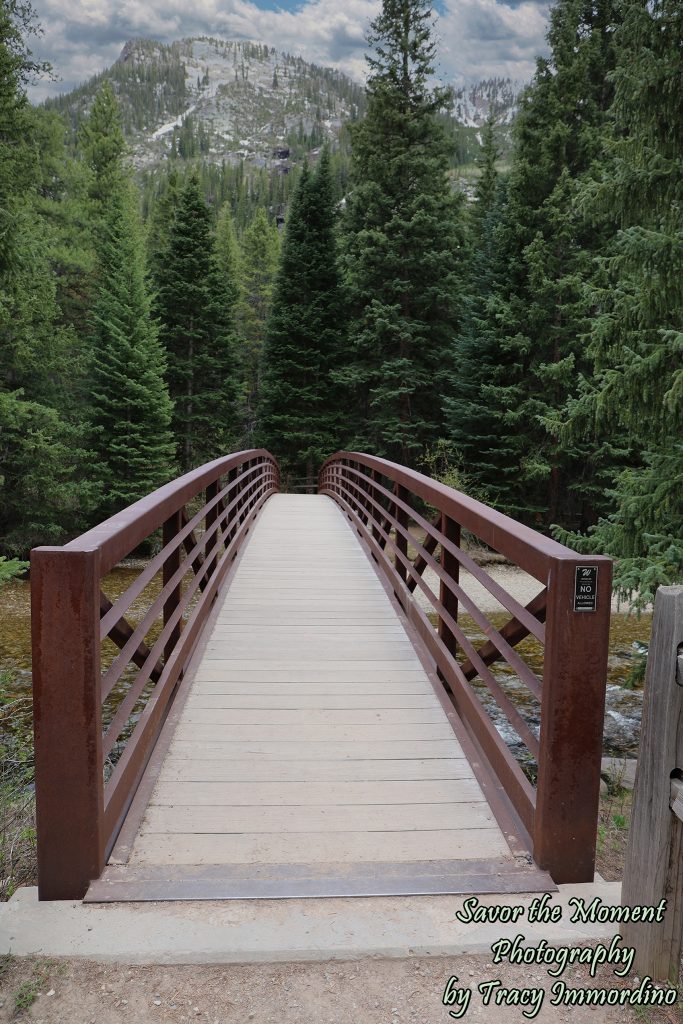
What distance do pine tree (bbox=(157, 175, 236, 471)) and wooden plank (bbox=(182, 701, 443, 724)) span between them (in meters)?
26.6

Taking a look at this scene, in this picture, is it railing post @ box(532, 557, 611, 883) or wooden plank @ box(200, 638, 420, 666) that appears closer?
railing post @ box(532, 557, 611, 883)

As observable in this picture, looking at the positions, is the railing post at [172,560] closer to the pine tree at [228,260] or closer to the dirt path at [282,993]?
the dirt path at [282,993]

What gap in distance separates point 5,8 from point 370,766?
18.9 meters

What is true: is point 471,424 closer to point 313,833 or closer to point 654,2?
point 654,2

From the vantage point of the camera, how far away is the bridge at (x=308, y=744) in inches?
99.9

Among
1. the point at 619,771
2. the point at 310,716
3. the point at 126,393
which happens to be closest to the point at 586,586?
the point at 310,716

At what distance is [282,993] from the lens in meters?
2.15

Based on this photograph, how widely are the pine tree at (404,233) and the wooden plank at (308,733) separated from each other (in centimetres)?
2241

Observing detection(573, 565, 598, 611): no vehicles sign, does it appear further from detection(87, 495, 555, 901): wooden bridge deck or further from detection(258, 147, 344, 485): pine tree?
detection(258, 147, 344, 485): pine tree

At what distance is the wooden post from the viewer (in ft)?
6.96

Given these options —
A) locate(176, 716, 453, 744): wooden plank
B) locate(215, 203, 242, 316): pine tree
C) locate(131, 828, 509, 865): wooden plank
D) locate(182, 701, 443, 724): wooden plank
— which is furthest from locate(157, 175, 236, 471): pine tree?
locate(131, 828, 509, 865): wooden plank

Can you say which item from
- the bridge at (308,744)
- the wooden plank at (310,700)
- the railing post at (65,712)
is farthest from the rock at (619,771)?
the railing post at (65,712)

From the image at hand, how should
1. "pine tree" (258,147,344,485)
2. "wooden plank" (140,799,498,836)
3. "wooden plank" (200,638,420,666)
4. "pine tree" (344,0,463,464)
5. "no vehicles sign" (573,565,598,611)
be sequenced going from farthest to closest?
"pine tree" (258,147,344,485) < "pine tree" (344,0,463,464) < "wooden plank" (200,638,420,666) < "wooden plank" (140,799,498,836) < "no vehicles sign" (573,565,598,611)

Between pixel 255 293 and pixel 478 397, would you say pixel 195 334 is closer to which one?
pixel 478 397
